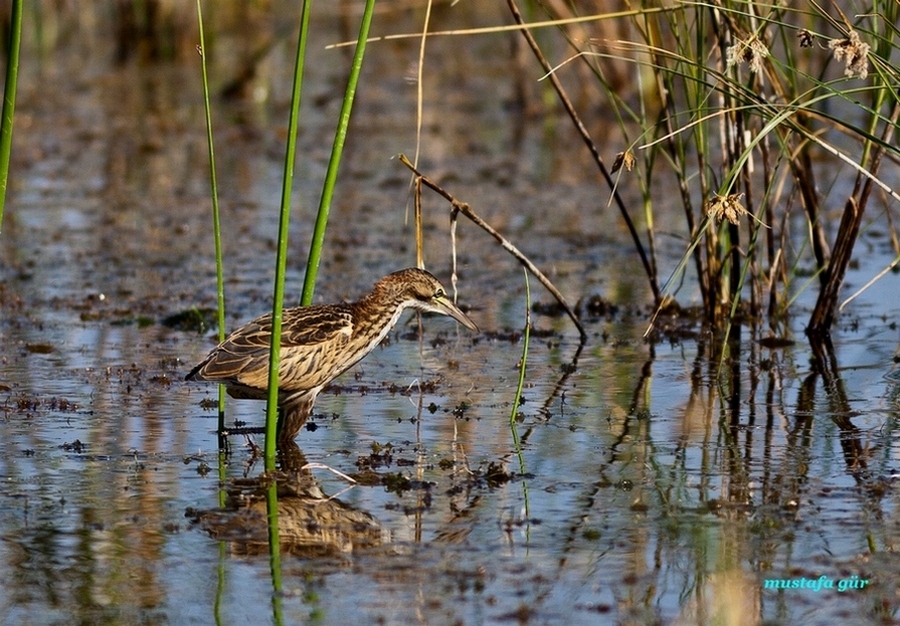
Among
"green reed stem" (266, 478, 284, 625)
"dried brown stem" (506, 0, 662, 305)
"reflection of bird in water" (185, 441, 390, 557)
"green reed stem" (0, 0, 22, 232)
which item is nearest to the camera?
"green reed stem" (266, 478, 284, 625)

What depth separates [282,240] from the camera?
5504mm

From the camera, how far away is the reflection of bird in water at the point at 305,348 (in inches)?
252

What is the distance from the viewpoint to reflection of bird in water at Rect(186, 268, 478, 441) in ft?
21.0

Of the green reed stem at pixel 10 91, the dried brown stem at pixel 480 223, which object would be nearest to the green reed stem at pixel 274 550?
the green reed stem at pixel 10 91

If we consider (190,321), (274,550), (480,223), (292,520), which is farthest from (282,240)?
(190,321)

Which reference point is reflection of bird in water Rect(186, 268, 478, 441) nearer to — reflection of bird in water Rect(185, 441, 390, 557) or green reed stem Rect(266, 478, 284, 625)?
reflection of bird in water Rect(185, 441, 390, 557)

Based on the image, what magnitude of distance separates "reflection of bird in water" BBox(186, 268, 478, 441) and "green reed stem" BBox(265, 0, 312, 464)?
0.64m

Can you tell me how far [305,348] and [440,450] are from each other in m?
0.71

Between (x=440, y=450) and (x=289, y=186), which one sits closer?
(x=289, y=186)

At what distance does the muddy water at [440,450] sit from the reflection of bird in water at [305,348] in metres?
0.25

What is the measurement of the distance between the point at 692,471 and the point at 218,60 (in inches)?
612

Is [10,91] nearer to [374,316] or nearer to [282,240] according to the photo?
[282,240]

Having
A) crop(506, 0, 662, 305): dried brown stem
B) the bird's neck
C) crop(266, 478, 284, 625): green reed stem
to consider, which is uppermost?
crop(506, 0, 662, 305): dried brown stem

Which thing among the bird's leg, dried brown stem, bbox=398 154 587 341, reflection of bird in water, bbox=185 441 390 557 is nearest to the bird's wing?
the bird's leg
